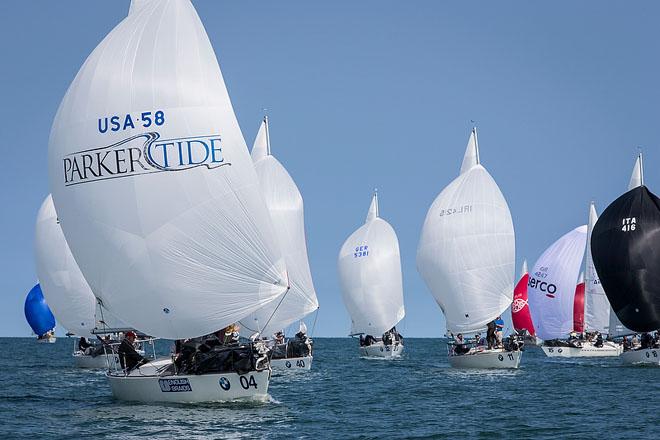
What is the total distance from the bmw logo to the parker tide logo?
5.74m

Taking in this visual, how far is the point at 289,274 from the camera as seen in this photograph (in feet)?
150

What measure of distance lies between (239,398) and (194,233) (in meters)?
4.59

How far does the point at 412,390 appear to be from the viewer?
119 feet

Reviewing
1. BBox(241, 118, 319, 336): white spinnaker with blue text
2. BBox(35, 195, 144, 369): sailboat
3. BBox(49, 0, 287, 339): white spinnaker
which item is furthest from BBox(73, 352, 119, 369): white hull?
BBox(49, 0, 287, 339): white spinnaker

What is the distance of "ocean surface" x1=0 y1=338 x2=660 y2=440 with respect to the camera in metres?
23.5

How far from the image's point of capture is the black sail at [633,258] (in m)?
45.7

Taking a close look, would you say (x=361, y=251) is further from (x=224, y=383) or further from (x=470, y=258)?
(x=224, y=383)

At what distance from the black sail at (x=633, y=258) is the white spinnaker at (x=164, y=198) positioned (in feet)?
77.4

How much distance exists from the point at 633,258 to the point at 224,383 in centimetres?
2601

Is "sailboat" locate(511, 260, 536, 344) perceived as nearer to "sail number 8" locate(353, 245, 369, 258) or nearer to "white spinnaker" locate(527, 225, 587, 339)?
"white spinnaker" locate(527, 225, 587, 339)

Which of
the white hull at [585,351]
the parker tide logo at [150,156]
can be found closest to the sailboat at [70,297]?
the parker tide logo at [150,156]

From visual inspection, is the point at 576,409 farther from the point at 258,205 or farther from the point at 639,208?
the point at 639,208

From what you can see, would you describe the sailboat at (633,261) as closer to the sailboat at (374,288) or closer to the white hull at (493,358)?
the white hull at (493,358)

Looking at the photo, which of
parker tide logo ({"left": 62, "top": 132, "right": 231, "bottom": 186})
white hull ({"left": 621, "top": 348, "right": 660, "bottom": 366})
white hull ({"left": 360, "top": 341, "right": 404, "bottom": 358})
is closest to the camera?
parker tide logo ({"left": 62, "top": 132, "right": 231, "bottom": 186})
